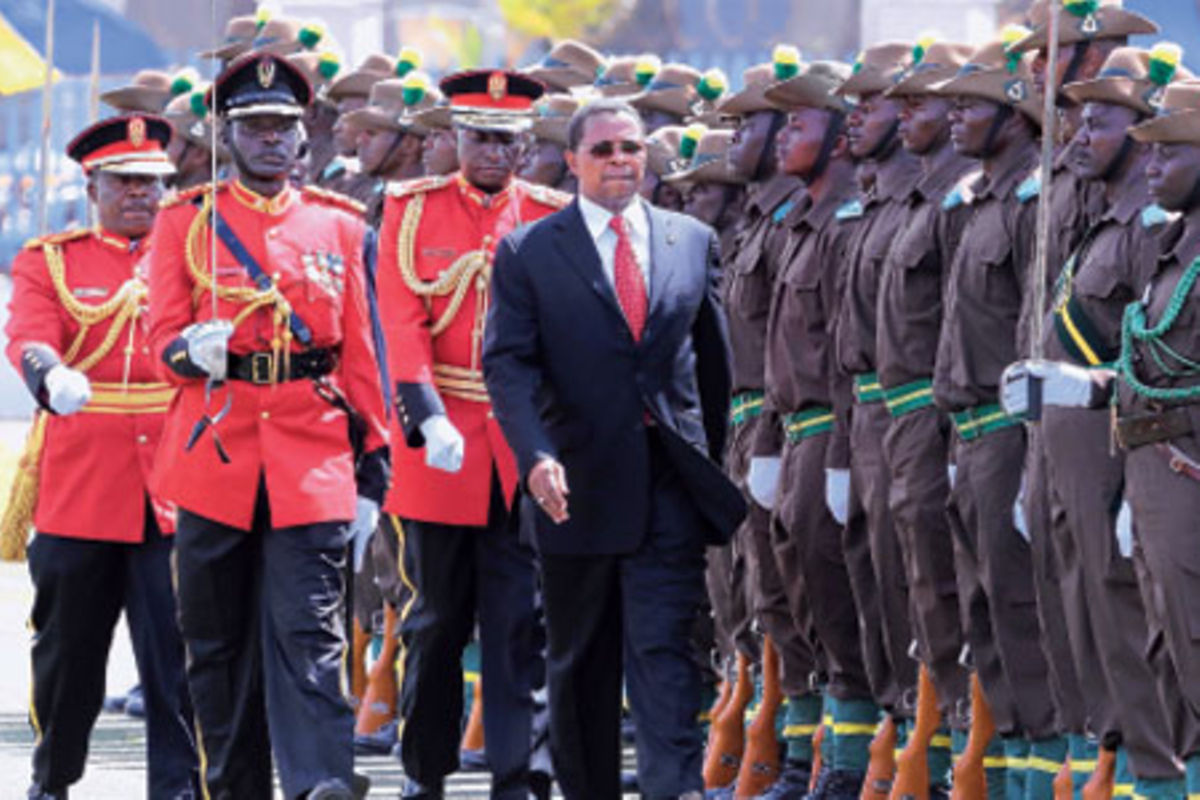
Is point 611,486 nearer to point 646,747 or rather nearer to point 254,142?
point 646,747

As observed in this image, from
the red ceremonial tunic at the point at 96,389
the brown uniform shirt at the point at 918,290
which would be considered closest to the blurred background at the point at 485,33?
the red ceremonial tunic at the point at 96,389

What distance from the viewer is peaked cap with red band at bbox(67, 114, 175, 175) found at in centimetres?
1295

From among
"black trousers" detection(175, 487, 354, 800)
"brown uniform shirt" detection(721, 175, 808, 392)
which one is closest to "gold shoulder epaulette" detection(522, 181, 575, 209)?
"brown uniform shirt" detection(721, 175, 808, 392)

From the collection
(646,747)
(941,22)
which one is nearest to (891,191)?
(646,747)

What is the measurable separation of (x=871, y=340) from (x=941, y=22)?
1814 cm

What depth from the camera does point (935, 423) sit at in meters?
12.1

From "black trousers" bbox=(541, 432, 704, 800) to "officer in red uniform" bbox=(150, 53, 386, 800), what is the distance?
0.63 meters

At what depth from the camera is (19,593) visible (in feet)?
74.8

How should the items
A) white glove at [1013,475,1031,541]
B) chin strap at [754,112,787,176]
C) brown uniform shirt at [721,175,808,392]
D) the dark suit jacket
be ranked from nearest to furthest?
the dark suit jacket
white glove at [1013,475,1031,541]
brown uniform shirt at [721,175,808,392]
chin strap at [754,112,787,176]

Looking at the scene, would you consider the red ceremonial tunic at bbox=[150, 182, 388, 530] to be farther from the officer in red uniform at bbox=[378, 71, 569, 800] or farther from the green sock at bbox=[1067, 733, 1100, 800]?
the green sock at bbox=[1067, 733, 1100, 800]

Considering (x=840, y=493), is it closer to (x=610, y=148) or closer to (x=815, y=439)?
(x=815, y=439)

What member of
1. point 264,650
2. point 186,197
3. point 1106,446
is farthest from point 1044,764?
point 186,197

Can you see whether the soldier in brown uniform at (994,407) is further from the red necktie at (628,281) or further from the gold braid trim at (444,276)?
the gold braid trim at (444,276)

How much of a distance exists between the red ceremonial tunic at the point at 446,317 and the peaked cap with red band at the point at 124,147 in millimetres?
845
